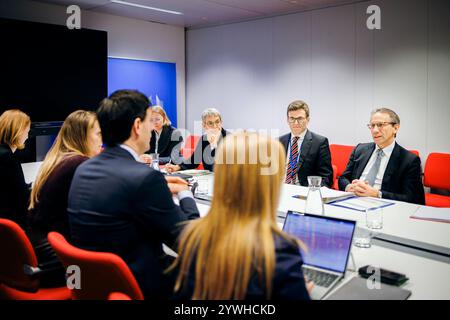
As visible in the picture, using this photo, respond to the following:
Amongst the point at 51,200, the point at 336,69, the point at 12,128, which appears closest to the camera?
the point at 51,200

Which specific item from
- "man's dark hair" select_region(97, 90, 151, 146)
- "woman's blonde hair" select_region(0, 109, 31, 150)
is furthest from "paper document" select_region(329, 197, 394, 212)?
"woman's blonde hair" select_region(0, 109, 31, 150)

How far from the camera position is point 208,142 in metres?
4.66

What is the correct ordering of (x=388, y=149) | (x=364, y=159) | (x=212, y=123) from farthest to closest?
(x=212, y=123) < (x=364, y=159) < (x=388, y=149)

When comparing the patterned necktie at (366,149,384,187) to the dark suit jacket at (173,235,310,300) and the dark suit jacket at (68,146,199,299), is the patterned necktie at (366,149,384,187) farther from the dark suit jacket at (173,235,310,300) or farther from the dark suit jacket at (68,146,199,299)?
the dark suit jacket at (173,235,310,300)

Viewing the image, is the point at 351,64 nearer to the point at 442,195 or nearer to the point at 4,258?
the point at 442,195

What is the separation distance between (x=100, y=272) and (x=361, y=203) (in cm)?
189

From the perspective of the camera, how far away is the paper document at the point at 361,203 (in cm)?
271

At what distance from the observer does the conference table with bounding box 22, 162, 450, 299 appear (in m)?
1.66

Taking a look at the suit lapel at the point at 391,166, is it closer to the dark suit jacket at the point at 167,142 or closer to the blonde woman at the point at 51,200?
the blonde woman at the point at 51,200

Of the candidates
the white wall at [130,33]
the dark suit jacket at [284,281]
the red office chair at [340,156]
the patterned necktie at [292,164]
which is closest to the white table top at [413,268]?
the dark suit jacket at [284,281]

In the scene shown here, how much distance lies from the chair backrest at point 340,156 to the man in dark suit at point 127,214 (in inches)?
161

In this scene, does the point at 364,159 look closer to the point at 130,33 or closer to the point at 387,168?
the point at 387,168

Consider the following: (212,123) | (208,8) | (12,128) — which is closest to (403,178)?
(212,123)
